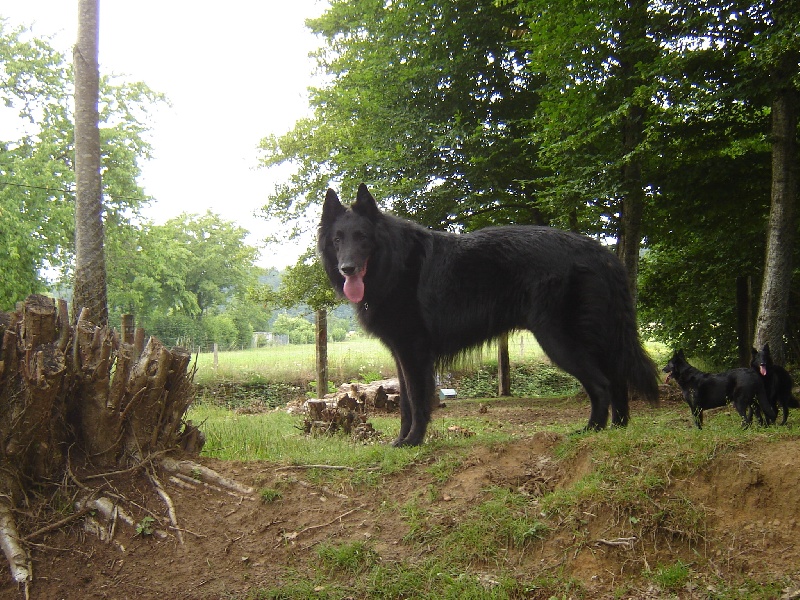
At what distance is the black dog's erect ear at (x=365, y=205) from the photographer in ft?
17.0

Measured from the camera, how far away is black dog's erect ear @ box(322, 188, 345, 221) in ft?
17.2

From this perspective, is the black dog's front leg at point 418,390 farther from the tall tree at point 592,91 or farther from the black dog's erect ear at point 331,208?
the tall tree at point 592,91

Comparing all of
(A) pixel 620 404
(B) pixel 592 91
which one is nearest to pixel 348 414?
(A) pixel 620 404

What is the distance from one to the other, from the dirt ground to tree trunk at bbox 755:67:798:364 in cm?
343

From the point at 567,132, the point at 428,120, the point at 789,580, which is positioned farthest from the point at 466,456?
the point at 428,120

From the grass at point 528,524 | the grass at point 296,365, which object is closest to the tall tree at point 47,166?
the grass at point 296,365

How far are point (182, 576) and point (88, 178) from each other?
549 cm

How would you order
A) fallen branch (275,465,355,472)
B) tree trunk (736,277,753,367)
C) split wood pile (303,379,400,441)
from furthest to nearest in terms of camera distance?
tree trunk (736,277,753,367)
split wood pile (303,379,400,441)
fallen branch (275,465,355,472)

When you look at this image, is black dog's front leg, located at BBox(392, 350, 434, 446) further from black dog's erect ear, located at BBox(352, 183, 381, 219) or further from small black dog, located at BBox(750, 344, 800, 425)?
small black dog, located at BBox(750, 344, 800, 425)

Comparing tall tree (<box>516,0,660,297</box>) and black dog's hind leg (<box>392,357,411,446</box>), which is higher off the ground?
tall tree (<box>516,0,660,297</box>)

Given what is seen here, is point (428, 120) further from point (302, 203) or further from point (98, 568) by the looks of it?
point (98, 568)

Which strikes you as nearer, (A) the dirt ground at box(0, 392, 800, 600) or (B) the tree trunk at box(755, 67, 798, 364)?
(A) the dirt ground at box(0, 392, 800, 600)

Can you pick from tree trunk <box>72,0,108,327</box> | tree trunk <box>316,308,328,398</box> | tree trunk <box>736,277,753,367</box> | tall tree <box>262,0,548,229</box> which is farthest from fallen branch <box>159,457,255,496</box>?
tree trunk <box>736,277,753,367</box>

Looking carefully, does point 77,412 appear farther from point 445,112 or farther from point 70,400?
point 445,112
